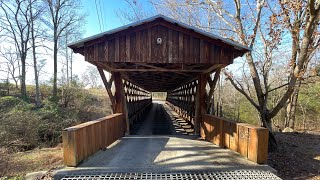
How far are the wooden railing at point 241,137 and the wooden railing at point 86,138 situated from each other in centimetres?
296

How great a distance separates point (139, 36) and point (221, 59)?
7.80ft

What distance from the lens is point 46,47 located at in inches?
880

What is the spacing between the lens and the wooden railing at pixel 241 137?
4.34 meters

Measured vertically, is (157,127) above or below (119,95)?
below

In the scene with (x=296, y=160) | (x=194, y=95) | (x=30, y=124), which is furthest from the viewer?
(x=30, y=124)

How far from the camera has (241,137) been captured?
4.93m

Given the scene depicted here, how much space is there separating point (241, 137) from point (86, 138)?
328cm

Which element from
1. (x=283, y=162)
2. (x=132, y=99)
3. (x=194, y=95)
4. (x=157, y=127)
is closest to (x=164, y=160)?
(x=283, y=162)

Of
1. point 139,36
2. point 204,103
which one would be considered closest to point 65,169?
point 139,36

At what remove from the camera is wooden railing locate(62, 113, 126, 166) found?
13.2 ft

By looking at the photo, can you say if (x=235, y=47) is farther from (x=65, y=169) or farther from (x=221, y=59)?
(x=65, y=169)

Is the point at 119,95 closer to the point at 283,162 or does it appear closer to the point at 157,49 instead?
the point at 157,49

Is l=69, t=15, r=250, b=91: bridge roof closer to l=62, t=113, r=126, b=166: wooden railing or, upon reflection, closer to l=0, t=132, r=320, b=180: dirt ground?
l=62, t=113, r=126, b=166: wooden railing

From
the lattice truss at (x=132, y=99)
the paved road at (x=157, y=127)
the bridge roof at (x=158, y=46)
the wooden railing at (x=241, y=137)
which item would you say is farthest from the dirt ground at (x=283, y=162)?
the paved road at (x=157, y=127)
